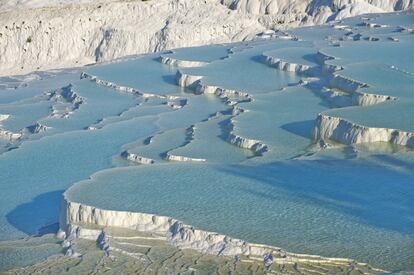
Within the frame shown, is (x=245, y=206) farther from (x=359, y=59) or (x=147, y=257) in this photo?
(x=359, y=59)

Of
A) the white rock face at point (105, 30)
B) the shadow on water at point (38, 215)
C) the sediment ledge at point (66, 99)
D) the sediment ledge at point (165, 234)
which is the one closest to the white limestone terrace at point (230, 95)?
the sediment ledge at point (66, 99)

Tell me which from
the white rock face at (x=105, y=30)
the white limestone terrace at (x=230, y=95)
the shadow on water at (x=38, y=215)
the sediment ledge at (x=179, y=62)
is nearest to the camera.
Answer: the shadow on water at (x=38, y=215)

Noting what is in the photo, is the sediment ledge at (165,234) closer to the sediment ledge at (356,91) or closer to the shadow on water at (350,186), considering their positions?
the shadow on water at (350,186)

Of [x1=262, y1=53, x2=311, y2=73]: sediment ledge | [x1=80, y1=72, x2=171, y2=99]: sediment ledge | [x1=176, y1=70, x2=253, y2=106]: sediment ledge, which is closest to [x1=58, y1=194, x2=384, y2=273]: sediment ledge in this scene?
[x1=176, y1=70, x2=253, y2=106]: sediment ledge

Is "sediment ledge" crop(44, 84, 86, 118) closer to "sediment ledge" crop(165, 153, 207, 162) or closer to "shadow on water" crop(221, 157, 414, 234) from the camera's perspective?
"sediment ledge" crop(165, 153, 207, 162)

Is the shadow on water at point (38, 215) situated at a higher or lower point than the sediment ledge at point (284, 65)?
lower
